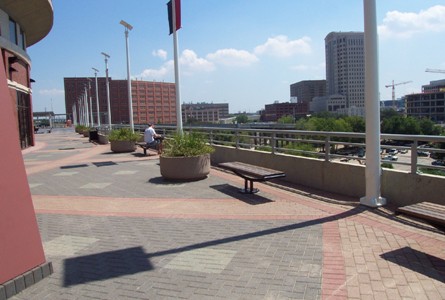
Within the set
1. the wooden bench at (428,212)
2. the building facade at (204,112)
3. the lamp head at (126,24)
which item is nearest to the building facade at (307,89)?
the building facade at (204,112)

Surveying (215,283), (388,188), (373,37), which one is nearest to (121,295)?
(215,283)

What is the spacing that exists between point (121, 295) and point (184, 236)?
1778 mm

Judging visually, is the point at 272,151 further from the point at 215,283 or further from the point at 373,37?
the point at 215,283

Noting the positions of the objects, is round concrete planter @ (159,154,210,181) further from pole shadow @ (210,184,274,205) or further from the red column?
the red column

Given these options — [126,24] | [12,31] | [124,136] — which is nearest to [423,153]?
[124,136]

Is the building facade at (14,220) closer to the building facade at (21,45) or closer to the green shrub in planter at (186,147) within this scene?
the green shrub in planter at (186,147)

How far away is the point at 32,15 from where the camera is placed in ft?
96.0

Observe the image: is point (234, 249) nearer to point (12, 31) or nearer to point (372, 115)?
point (372, 115)

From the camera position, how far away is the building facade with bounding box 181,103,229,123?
375 ft

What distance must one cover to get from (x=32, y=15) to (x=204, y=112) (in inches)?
3725

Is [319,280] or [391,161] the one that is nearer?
[319,280]


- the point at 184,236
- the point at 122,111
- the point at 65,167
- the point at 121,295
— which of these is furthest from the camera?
the point at 122,111

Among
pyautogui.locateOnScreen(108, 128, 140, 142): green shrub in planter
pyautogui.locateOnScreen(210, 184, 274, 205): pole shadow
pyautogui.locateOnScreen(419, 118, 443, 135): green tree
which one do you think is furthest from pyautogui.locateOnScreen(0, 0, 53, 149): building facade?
pyautogui.locateOnScreen(419, 118, 443, 135): green tree

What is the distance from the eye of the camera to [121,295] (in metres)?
3.72
